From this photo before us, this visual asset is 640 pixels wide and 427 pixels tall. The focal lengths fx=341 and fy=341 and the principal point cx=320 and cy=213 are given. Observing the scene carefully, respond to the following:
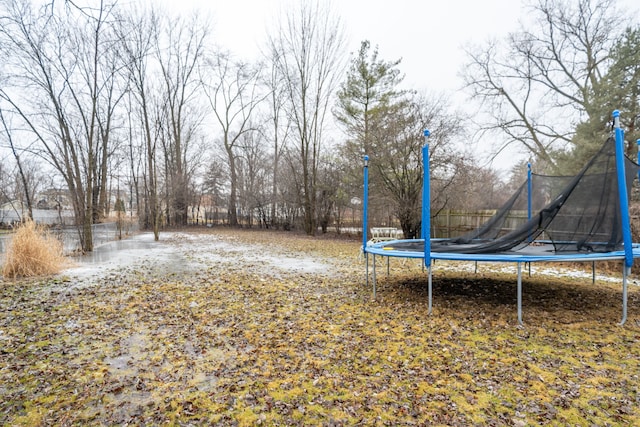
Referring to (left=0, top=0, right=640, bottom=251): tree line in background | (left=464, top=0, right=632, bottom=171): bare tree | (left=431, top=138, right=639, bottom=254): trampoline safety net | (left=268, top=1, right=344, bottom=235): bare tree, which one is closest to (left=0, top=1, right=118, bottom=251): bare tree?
(left=0, top=0, right=640, bottom=251): tree line in background

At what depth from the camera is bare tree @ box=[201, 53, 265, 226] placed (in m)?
20.5

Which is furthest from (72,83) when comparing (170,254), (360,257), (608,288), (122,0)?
(608,288)

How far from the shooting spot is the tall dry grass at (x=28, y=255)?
563 cm

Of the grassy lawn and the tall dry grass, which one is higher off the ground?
the tall dry grass

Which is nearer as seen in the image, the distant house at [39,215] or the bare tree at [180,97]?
the distant house at [39,215]

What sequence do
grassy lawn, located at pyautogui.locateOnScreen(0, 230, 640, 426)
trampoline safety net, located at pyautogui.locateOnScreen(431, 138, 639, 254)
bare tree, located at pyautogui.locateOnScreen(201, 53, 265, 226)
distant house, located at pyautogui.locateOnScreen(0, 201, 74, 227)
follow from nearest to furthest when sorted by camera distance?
grassy lawn, located at pyautogui.locateOnScreen(0, 230, 640, 426) → trampoline safety net, located at pyautogui.locateOnScreen(431, 138, 639, 254) → distant house, located at pyautogui.locateOnScreen(0, 201, 74, 227) → bare tree, located at pyautogui.locateOnScreen(201, 53, 265, 226)

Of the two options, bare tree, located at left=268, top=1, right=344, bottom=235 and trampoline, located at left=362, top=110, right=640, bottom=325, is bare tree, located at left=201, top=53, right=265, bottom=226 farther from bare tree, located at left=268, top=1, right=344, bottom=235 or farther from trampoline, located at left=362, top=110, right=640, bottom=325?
trampoline, located at left=362, top=110, right=640, bottom=325

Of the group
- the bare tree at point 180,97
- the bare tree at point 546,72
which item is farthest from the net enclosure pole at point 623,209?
the bare tree at point 180,97

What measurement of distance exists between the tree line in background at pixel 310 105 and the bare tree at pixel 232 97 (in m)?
0.08

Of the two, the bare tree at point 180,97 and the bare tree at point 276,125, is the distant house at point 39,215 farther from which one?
the bare tree at point 276,125

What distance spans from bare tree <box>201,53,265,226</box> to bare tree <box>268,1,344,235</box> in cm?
489

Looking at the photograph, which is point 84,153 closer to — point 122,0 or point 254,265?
point 254,265

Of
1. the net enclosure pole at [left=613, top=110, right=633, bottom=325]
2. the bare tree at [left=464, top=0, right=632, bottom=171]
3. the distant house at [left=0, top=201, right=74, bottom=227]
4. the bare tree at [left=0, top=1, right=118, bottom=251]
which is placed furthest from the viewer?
the bare tree at [left=464, top=0, right=632, bottom=171]

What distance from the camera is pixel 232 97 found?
21344 mm
